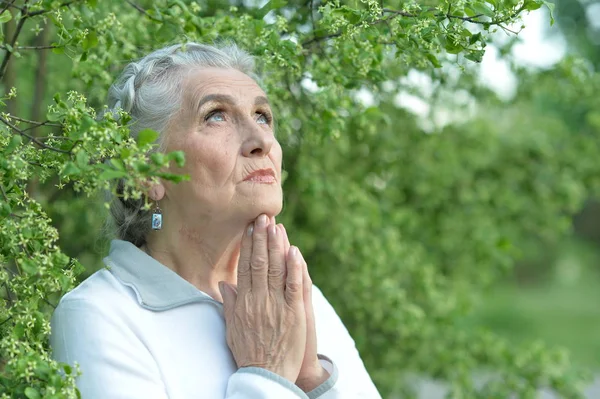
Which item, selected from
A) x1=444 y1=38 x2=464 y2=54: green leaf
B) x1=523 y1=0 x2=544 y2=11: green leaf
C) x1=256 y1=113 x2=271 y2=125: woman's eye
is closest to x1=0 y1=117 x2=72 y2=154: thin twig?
x1=256 y1=113 x2=271 y2=125: woman's eye

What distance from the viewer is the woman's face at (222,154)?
273 centimetres

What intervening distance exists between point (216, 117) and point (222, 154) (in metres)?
0.16

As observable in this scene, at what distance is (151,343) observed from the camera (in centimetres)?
253

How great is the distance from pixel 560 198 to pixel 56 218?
3302mm

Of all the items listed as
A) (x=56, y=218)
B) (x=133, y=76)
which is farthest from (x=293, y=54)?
(x=56, y=218)

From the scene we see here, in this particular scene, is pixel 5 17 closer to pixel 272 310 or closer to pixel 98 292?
pixel 98 292

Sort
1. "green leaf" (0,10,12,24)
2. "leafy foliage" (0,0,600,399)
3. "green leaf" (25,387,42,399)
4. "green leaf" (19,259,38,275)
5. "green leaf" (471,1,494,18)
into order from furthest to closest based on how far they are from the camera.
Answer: "green leaf" (471,1,494,18)
"green leaf" (0,10,12,24)
"leafy foliage" (0,0,600,399)
"green leaf" (19,259,38,275)
"green leaf" (25,387,42,399)

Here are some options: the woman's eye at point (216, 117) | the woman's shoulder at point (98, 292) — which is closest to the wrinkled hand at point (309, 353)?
the woman's eye at point (216, 117)

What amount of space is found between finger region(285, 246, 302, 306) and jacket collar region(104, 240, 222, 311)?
0.94ft

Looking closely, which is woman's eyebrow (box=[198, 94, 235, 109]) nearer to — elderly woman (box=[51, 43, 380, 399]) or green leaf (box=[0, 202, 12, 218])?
elderly woman (box=[51, 43, 380, 399])

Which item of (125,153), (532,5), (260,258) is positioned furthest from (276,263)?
(532,5)

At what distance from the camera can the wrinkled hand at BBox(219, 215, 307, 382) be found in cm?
254

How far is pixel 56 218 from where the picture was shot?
457 cm

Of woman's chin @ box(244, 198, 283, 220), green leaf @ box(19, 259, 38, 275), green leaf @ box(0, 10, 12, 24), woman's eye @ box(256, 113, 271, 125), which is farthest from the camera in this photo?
woman's eye @ box(256, 113, 271, 125)
